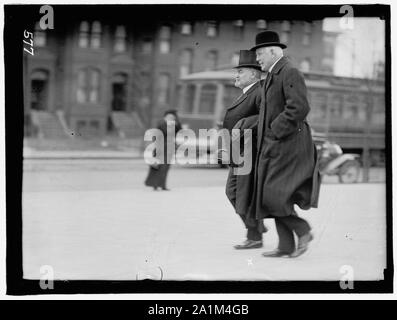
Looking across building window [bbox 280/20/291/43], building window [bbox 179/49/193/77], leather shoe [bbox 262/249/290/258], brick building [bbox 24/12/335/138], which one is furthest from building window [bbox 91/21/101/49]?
leather shoe [bbox 262/249/290/258]

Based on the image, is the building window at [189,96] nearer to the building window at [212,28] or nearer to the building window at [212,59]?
the building window at [212,59]

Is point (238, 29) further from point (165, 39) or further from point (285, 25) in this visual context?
point (165, 39)

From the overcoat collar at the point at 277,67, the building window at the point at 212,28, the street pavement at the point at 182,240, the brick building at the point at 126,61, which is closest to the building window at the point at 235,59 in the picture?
the brick building at the point at 126,61

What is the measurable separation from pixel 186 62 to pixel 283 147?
5.94ft

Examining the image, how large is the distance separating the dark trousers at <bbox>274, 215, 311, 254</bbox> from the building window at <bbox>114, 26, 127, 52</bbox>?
1.89 metres

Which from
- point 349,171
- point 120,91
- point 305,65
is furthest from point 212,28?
point 349,171

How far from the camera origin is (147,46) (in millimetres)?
5785

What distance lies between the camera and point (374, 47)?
521 cm

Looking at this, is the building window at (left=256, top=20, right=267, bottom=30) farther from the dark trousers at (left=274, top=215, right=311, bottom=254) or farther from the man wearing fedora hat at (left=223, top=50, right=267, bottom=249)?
the dark trousers at (left=274, top=215, right=311, bottom=254)

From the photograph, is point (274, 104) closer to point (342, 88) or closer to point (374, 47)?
point (374, 47)

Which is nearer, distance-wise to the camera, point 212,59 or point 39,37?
point 39,37

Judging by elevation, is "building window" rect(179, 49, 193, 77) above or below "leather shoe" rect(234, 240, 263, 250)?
above

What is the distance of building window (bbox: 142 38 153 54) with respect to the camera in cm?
557
